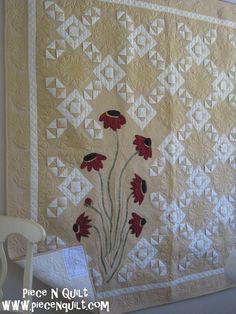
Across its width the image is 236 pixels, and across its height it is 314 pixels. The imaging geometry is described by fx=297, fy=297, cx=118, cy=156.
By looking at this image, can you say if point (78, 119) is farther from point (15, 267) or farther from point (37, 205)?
point (15, 267)

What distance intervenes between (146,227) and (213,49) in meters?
1.08

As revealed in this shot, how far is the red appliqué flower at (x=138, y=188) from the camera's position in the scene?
1534 mm

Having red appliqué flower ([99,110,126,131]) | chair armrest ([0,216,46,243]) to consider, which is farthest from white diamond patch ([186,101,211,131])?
chair armrest ([0,216,46,243])

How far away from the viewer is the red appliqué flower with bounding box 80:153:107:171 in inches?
56.8

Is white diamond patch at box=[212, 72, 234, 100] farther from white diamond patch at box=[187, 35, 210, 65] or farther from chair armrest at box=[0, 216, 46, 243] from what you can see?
chair armrest at box=[0, 216, 46, 243]

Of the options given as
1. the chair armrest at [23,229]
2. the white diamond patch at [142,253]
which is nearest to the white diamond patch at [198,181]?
the white diamond patch at [142,253]

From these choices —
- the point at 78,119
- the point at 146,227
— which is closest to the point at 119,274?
the point at 146,227

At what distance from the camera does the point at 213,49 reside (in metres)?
1.72

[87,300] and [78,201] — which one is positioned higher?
[78,201]

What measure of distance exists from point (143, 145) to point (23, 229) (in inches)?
29.3

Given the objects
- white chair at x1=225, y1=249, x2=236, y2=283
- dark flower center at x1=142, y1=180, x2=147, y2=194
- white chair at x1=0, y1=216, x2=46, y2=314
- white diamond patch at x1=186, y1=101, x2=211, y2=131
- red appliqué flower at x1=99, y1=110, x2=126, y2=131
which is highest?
white diamond patch at x1=186, y1=101, x2=211, y2=131

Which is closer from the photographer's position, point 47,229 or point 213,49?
point 47,229

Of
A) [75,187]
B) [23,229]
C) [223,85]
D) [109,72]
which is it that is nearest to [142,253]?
[75,187]

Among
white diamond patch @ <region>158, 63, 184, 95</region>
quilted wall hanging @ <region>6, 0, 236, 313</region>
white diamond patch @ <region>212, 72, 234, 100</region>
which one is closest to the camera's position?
quilted wall hanging @ <region>6, 0, 236, 313</region>
